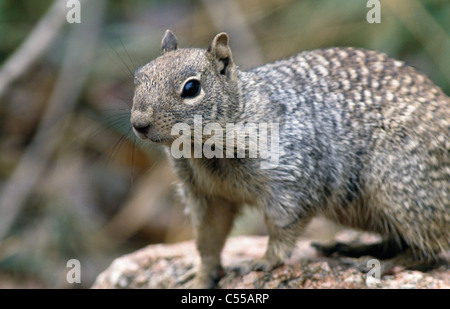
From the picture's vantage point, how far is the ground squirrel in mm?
3812

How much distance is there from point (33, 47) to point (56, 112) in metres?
0.86

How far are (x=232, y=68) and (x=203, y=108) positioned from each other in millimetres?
459

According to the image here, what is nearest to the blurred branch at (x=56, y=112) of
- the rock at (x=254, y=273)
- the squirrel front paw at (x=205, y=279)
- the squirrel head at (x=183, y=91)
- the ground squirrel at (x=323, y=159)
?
the rock at (x=254, y=273)

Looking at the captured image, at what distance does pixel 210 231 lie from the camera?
4246mm

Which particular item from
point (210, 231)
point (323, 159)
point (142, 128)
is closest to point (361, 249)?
point (323, 159)

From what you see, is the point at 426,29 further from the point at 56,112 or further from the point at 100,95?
the point at 56,112

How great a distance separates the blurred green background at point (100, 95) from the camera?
6.48 meters

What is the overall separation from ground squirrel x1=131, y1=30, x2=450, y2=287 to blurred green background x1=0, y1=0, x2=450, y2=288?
241 centimetres

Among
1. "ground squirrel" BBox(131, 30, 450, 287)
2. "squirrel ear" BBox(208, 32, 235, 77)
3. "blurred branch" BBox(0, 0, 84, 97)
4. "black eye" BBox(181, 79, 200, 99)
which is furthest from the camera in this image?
"blurred branch" BBox(0, 0, 84, 97)

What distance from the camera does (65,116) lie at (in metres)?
7.10

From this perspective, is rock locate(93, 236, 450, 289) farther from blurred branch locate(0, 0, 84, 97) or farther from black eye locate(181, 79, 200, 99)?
blurred branch locate(0, 0, 84, 97)

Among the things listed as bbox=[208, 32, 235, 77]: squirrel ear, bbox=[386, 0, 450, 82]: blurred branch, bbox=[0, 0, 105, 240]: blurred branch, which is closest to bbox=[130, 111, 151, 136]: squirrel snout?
bbox=[208, 32, 235, 77]: squirrel ear
